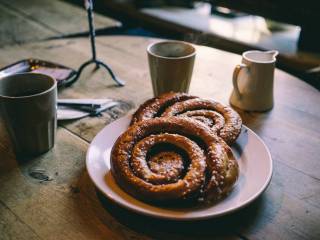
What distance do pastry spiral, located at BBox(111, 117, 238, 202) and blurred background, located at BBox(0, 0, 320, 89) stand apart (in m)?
1.12

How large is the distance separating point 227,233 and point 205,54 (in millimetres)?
915

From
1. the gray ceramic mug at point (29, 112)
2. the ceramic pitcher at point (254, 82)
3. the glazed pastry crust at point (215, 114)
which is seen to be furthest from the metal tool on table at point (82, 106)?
the ceramic pitcher at point (254, 82)

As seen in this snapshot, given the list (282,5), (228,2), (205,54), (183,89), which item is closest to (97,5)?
(228,2)

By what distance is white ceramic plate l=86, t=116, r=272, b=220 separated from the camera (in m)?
0.63

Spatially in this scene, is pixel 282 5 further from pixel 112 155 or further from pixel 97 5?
pixel 112 155

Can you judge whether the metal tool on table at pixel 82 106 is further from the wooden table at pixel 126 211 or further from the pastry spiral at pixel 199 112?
the pastry spiral at pixel 199 112

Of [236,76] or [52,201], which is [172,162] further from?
[236,76]

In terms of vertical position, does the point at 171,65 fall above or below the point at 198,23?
above

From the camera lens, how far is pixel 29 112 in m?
0.80

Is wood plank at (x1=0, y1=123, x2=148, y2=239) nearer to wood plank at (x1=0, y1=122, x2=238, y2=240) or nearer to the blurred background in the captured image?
wood plank at (x1=0, y1=122, x2=238, y2=240)

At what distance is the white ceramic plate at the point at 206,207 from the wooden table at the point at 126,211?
1.4 inches

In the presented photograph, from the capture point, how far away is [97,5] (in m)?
3.39

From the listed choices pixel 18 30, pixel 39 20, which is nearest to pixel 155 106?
pixel 18 30

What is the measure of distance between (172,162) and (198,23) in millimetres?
2272
